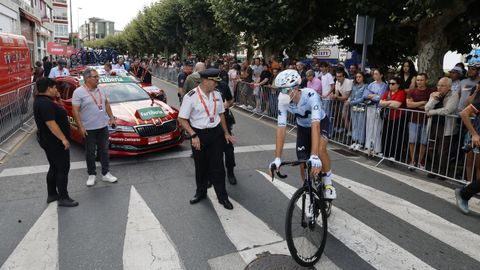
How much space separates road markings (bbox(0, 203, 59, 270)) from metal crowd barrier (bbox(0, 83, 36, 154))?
440cm

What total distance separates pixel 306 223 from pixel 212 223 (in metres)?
1.38

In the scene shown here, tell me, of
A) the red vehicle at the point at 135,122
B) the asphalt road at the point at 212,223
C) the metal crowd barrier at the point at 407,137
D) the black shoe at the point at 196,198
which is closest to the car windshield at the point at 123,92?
the red vehicle at the point at 135,122

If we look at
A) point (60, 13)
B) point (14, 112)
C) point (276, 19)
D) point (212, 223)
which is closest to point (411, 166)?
point (212, 223)

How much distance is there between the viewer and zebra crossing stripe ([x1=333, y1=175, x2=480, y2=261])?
431cm

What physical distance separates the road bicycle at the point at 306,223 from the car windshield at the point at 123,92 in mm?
5818

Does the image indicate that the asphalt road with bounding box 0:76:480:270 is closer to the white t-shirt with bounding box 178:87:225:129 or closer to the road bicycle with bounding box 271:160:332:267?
the road bicycle with bounding box 271:160:332:267

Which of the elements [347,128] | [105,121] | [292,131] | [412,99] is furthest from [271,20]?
[105,121]

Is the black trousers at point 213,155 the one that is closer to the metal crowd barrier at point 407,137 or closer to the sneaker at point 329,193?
the sneaker at point 329,193

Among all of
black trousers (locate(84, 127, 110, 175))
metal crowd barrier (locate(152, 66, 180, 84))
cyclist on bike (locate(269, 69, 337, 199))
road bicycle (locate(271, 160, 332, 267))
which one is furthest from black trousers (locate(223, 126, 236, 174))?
metal crowd barrier (locate(152, 66, 180, 84))

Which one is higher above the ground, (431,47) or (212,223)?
(431,47)

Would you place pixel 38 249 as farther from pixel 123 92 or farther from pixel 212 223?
pixel 123 92

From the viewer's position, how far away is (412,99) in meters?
7.39

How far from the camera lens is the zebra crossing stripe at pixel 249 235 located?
3.99 metres

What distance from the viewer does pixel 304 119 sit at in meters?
4.46
